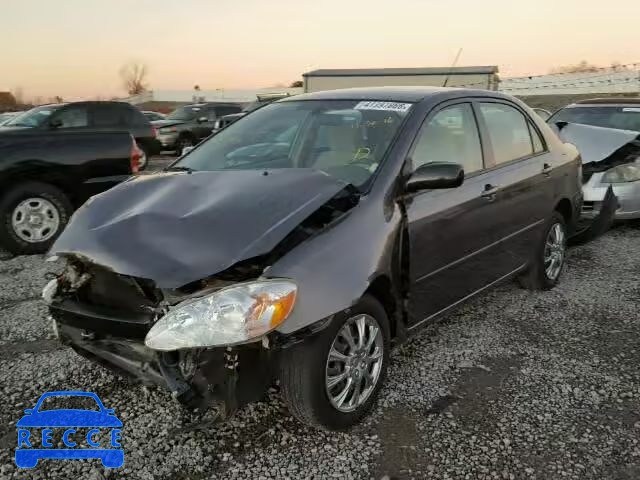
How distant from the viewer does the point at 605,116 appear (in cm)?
834

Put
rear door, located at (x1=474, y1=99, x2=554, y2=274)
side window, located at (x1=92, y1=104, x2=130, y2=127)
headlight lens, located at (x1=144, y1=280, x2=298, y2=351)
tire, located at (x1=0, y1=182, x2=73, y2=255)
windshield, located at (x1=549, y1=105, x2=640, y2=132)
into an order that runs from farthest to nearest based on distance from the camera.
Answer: side window, located at (x1=92, y1=104, x2=130, y2=127)
windshield, located at (x1=549, y1=105, x2=640, y2=132)
tire, located at (x1=0, y1=182, x2=73, y2=255)
rear door, located at (x1=474, y1=99, x2=554, y2=274)
headlight lens, located at (x1=144, y1=280, x2=298, y2=351)

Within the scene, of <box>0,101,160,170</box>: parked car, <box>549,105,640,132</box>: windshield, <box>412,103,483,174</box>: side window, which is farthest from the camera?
<box>0,101,160,170</box>: parked car

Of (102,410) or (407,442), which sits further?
(102,410)

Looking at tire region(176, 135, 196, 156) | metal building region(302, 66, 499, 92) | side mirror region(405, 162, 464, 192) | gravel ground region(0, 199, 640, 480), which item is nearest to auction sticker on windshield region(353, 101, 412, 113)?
side mirror region(405, 162, 464, 192)

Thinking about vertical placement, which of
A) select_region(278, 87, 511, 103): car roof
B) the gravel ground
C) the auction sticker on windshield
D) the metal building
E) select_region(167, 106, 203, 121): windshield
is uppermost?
the metal building

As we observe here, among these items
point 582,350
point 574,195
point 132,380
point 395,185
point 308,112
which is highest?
point 308,112

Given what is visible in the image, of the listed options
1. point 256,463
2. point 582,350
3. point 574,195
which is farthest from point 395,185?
point 574,195

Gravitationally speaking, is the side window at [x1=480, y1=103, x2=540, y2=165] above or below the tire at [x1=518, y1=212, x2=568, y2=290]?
above

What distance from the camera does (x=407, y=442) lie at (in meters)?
2.68

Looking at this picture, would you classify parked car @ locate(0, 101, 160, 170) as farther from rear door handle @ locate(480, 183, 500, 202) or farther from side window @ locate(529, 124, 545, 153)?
rear door handle @ locate(480, 183, 500, 202)

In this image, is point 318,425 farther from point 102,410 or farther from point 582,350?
point 582,350

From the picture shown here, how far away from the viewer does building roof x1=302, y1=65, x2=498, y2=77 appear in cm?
1641

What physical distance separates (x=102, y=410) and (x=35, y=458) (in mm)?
408

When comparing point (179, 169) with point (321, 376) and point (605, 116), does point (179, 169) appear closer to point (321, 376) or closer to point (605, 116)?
point (321, 376)
